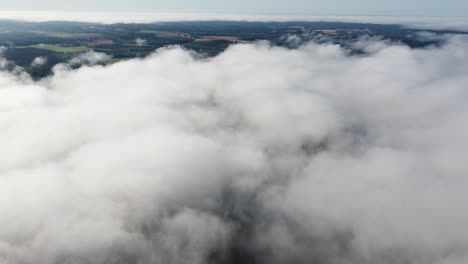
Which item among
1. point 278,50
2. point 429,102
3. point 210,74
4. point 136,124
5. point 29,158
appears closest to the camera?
point 29,158

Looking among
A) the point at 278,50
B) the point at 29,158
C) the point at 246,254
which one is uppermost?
the point at 278,50

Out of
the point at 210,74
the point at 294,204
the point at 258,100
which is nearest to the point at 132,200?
the point at 294,204

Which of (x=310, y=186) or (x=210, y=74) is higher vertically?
(x=210, y=74)

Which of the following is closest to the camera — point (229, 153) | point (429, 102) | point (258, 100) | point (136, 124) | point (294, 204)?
point (294, 204)

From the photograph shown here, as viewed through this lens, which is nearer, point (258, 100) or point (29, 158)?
point (29, 158)

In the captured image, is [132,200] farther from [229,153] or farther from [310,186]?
[310,186]

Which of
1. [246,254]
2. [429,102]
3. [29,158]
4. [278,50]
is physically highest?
[278,50]

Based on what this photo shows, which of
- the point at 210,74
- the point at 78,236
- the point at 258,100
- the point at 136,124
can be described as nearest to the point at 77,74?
the point at 210,74

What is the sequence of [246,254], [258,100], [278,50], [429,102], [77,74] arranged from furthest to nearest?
[278,50] < [77,74] < [258,100] < [429,102] < [246,254]

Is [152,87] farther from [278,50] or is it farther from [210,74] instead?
[278,50]
